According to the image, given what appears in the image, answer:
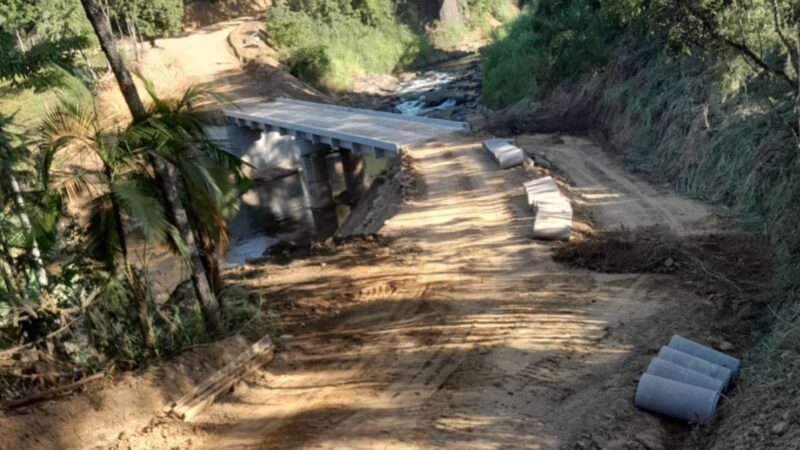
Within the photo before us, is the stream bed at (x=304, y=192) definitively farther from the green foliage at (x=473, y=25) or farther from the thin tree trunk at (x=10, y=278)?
the thin tree trunk at (x=10, y=278)

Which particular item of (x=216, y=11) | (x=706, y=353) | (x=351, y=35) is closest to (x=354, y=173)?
(x=351, y=35)

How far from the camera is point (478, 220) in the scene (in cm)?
1697

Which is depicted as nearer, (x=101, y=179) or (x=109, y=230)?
(x=101, y=179)

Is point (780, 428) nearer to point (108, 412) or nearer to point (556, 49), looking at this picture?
point (108, 412)

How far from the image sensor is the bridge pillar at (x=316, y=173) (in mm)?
32375

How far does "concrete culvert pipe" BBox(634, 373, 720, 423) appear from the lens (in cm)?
735

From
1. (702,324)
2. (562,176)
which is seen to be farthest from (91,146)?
(562,176)

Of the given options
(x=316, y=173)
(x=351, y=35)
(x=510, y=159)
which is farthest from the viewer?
(x=351, y=35)

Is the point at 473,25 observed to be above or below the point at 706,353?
above

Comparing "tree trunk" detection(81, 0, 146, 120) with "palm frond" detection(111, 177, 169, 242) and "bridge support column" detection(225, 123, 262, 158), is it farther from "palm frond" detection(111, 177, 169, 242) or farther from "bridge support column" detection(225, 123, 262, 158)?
"bridge support column" detection(225, 123, 262, 158)

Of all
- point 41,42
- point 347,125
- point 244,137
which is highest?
point 41,42

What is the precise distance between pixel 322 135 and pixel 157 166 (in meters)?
20.9

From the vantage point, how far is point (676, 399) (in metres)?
7.44

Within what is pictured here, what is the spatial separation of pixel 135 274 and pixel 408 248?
742 cm
